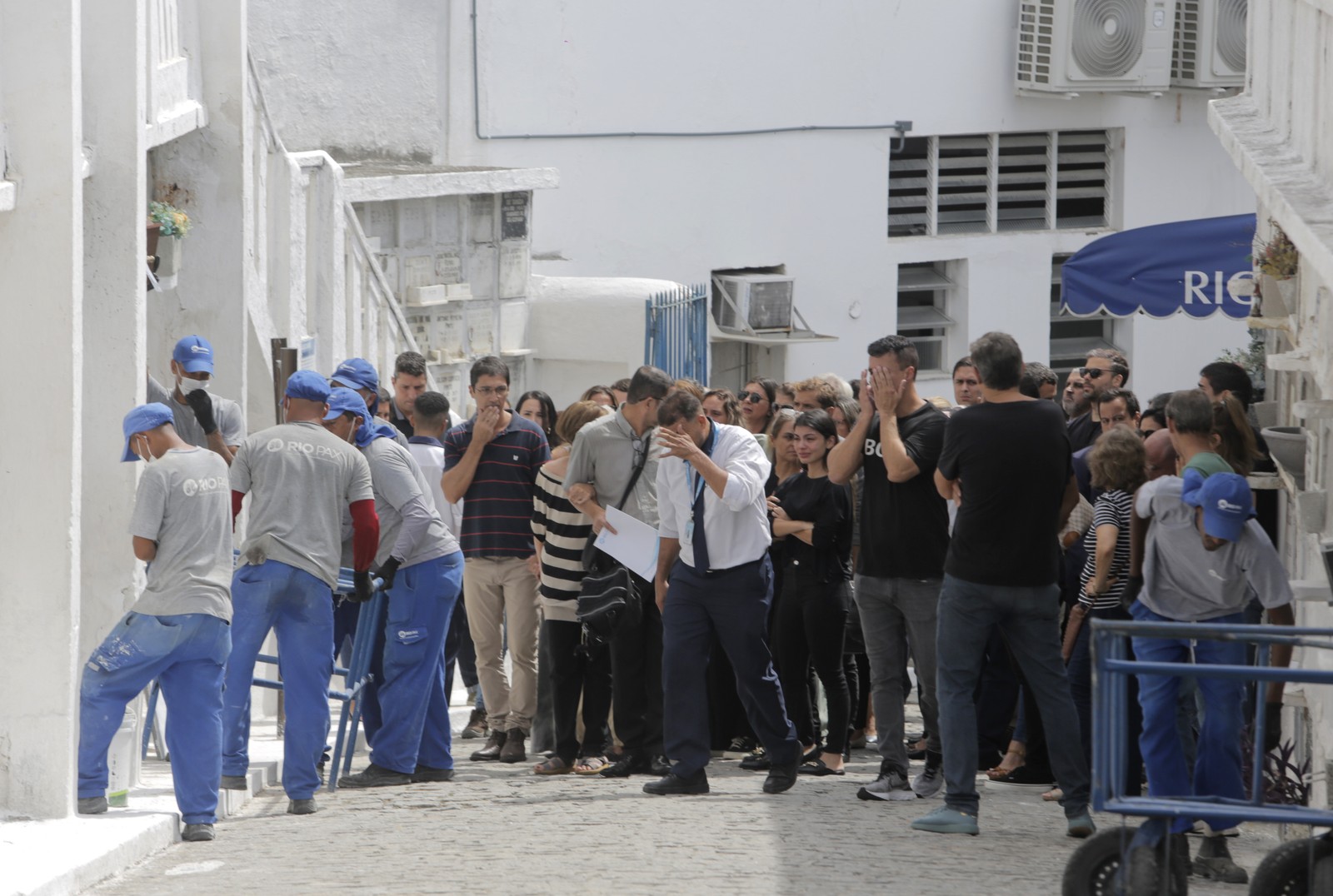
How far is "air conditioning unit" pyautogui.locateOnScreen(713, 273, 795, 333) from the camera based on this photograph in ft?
65.2

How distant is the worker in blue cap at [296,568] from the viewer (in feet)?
25.4

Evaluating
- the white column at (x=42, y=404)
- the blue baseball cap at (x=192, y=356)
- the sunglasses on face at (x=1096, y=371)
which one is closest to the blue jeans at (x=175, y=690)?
the white column at (x=42, y=404)

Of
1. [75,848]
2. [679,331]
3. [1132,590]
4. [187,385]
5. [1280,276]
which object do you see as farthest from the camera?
[679,331]

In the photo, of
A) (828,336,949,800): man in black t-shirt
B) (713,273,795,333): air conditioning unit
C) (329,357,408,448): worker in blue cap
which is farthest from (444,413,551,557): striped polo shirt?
(713,273,795,333): air conditioning unit

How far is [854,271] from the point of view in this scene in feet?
68.7

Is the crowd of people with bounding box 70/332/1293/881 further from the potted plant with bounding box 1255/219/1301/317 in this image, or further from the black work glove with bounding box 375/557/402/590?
the potted plant with bounding box 1255/219/1301/317

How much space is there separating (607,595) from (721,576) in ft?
2.49

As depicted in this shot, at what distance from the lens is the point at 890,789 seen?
7.87 metres

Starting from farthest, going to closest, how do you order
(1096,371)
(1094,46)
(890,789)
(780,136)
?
(1094,46) → (780,136) → (1096,371) → (890,789)

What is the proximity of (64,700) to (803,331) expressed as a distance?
14138 millimetres

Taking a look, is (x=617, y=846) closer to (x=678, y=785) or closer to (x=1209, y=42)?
(x=678, y=785)

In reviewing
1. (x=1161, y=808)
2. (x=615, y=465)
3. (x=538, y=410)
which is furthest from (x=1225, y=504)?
(x=538, y=410)

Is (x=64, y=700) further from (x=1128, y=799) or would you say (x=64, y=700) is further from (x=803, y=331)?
(x=803, y=331)

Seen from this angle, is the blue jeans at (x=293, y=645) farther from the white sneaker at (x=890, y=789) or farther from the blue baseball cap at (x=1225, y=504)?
the blue baseball cap at (x=1225, y=504)
